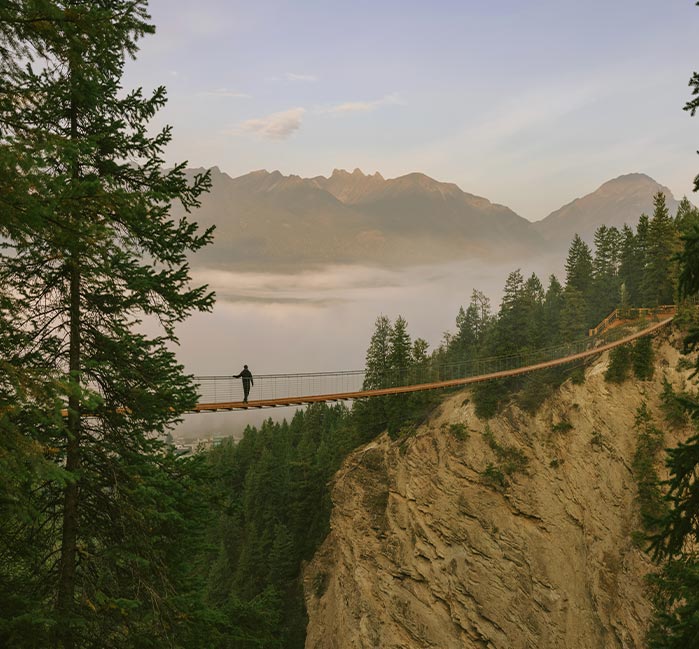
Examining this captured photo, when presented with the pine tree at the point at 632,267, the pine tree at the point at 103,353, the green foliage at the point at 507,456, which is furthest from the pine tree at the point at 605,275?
the pine tree at the point at 103,353

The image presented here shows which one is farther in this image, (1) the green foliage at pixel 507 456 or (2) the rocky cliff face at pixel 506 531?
(1) the green foliage at pixel 507 456

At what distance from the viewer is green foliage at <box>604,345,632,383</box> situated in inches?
990

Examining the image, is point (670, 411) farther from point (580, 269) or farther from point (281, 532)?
point (281, 532)

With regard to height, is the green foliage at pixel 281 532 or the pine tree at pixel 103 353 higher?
the pine tree at pixel 103 353

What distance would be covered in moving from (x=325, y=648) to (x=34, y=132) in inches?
1341

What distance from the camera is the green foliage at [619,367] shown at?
82.5 feet

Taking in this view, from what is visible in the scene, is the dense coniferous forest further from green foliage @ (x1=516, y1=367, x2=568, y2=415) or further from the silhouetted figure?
green foliage @ (x1=516, y1=367, x2=568, y2=415)

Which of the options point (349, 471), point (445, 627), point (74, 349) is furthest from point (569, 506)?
point (74, 349)

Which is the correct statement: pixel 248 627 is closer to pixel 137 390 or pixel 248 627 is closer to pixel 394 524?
pixel 137 390

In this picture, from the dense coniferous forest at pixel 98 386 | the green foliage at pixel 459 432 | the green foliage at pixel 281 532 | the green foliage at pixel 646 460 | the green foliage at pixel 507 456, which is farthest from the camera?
the green foliage at pixel 281 532

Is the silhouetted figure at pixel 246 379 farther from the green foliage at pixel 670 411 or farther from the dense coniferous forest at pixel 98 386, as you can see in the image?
the green foliage at pixel 670 411

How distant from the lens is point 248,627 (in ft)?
28.1

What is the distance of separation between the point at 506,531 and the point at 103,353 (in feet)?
77.3

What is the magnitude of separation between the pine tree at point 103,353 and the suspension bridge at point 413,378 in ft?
13.9
